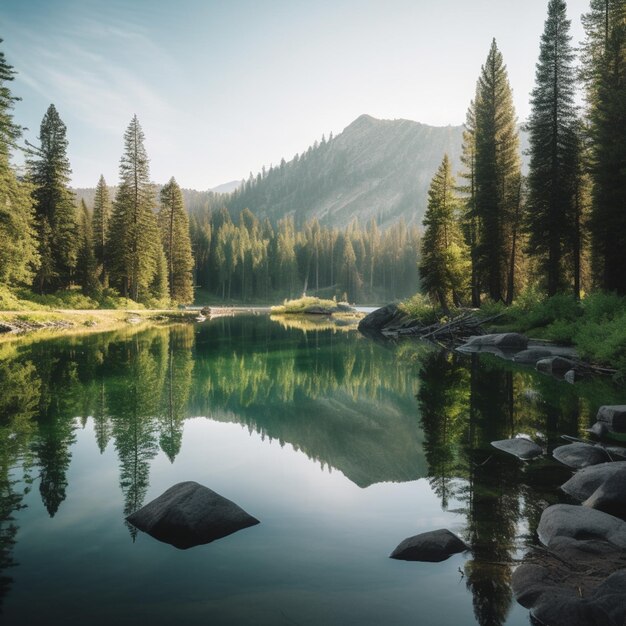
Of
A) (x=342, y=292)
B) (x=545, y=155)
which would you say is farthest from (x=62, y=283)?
(x=342, y=292)

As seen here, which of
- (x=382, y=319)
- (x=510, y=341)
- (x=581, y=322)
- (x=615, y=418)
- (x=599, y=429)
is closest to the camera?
(x=599, y=429)

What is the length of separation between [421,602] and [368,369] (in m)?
17.1

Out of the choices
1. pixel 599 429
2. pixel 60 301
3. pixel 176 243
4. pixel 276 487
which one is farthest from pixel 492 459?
pixel 176 243

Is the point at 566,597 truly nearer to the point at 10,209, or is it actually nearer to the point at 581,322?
the point at 581,322

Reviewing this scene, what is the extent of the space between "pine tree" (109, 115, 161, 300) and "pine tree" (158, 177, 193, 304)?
9.40m

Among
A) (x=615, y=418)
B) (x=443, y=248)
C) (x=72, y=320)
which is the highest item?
(x=443, y=248)

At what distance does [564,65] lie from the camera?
31812mm

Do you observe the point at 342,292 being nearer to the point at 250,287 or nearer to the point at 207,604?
the point at 250,287

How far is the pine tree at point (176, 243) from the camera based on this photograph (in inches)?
2749

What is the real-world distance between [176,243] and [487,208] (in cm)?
4591

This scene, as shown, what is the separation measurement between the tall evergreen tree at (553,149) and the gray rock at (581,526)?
27.0m

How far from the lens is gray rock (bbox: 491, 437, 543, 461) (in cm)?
977

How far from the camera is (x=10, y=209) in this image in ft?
132

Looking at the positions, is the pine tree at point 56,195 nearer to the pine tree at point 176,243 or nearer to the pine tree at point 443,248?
the pine tree at point 176,243
